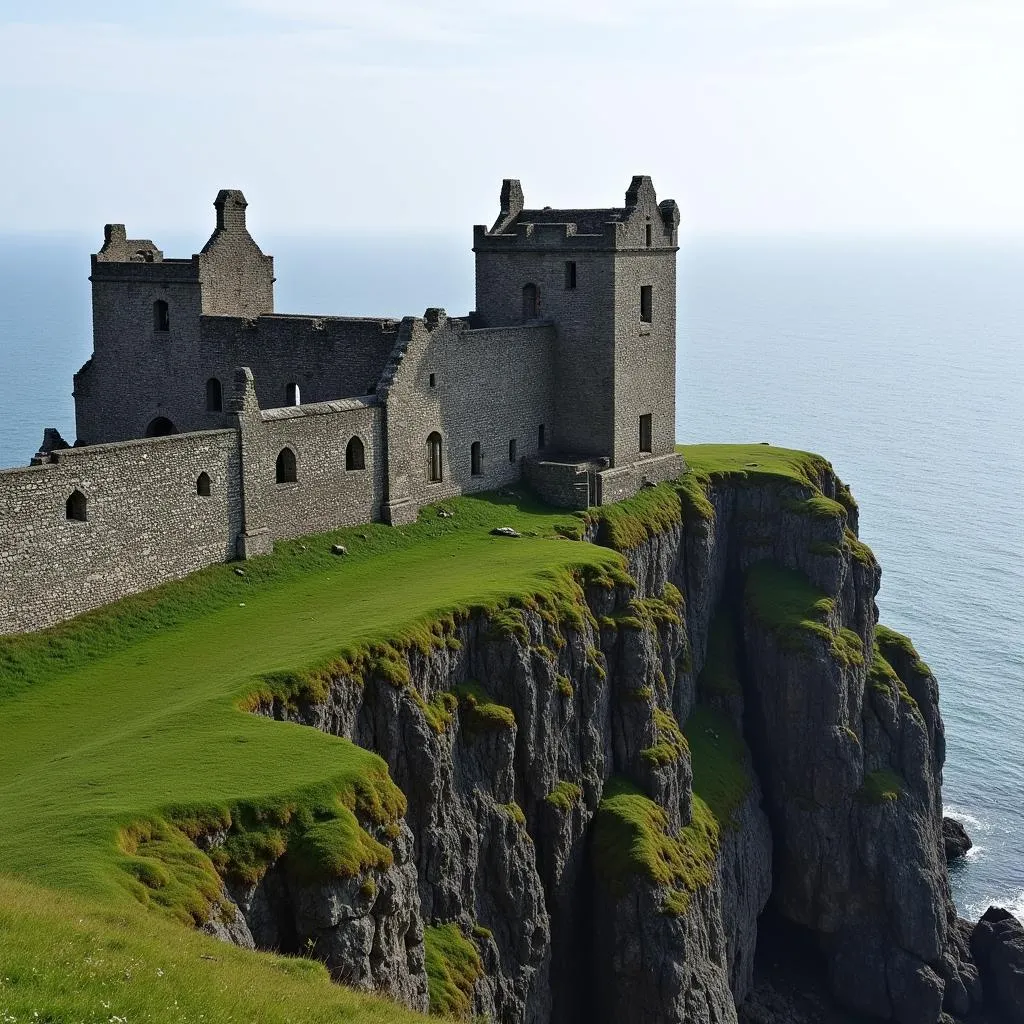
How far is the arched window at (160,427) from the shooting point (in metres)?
65.4

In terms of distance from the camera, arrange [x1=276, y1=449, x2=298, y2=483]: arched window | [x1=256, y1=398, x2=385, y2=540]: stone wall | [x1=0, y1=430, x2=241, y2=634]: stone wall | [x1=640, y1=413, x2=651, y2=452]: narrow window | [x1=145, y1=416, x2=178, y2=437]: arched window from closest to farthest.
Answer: [x1=0, y1=430, x2=241, y2=634]: stone wall → [x1=256, y1=398, x2=385, y2=540]: stone wall → [x1=276, y1=449, x2=298, y2=483]: arched window → [x1=145, y1=416, x2=178, y2=437]: arched window → [x1=640, y1=413, x2=651, y2=452]: narrow window

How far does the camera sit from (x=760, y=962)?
63219 millimetres

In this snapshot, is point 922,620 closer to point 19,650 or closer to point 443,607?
point 443,607

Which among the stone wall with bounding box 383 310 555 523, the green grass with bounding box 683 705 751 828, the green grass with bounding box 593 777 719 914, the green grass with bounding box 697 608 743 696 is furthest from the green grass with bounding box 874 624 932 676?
the green grass with bounding box 593 777 719 914

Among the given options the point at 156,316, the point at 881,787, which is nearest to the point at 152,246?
the point at 156,316

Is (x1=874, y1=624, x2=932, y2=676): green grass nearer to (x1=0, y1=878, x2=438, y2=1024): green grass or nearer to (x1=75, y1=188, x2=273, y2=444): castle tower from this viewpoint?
(x1=75, y1=188, x2=273, y2=444): castle tower

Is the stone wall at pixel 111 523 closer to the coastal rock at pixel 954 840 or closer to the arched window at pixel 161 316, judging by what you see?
the arched window at pixel 161 316

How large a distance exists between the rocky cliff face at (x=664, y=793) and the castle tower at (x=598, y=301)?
14.0ft

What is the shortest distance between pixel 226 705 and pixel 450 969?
9258 mm

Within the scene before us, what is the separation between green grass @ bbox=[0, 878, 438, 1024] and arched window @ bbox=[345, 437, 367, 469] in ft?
105

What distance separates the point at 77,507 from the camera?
45.5 meters

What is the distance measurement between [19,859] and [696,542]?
142ft

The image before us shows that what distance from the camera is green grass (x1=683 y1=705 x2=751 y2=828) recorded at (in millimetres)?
59938

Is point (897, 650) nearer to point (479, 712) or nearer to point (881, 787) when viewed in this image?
point (881, 787)
